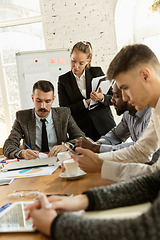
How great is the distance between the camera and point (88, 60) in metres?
2.67

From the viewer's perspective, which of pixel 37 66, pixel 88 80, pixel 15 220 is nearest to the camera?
pixel 15 220

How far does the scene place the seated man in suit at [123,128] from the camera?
1761 millimetres

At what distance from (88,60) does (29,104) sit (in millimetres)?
1740

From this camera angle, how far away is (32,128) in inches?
91.9

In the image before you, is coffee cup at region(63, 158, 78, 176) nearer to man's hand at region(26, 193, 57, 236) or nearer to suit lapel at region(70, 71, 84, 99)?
man's hand at region(26, 193, 57, 236)

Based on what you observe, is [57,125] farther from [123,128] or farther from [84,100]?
[123,128]

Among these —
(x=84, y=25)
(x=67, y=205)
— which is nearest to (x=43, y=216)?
(x=67, y=205)

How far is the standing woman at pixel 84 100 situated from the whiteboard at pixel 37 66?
134cm

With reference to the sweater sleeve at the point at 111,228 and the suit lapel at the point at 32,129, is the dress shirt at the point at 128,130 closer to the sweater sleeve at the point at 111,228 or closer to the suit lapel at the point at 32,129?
the suit lapel at the point at 32,129

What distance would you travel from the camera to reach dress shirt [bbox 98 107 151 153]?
69.8 inches

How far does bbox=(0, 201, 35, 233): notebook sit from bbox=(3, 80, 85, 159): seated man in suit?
135 cm

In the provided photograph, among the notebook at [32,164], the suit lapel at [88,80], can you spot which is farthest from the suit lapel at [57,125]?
the notebook at [32,164]

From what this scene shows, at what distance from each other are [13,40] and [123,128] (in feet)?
11.7

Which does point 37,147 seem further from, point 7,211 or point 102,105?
point 7,211
